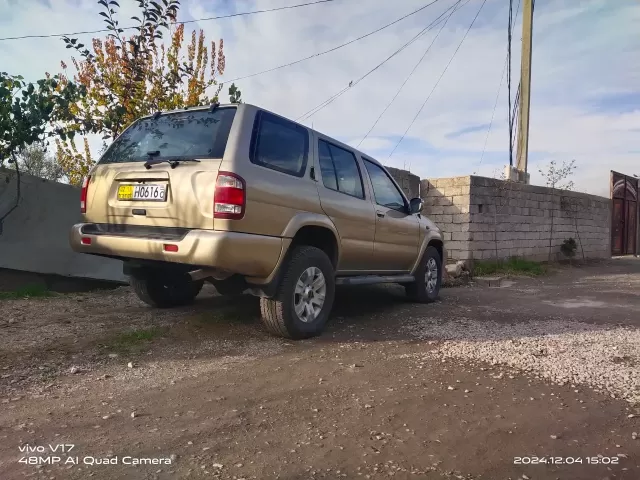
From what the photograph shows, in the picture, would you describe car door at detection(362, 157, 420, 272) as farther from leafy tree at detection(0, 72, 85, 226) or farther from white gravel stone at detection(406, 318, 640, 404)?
leafy tree at detection(0, 72, 85, 226)

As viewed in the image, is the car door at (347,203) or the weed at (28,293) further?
the weed at (28,293)

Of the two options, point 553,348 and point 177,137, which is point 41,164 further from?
point 553,348

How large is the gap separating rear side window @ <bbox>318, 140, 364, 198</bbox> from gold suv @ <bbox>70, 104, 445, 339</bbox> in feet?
0.05

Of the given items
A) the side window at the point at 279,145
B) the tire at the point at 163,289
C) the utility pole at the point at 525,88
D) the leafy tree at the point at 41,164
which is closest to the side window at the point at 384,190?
the side window at the point at 279,145

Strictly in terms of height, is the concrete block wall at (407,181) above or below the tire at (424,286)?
above

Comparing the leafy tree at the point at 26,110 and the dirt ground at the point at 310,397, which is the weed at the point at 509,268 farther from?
the leafy tree at the point at 26,110

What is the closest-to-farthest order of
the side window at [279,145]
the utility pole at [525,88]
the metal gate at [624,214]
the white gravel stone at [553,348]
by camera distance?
1. the white gravel stone at [553,348]
2. the side window at [279,145]
3. the utility pole at [525,88]
4. the metal gate at [624,214]

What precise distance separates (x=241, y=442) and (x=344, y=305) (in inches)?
145

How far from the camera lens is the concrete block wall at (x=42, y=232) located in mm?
6012

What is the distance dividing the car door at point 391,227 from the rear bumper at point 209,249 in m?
1.74

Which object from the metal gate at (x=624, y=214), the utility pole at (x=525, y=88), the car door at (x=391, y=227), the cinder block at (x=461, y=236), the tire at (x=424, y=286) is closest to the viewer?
the car door at (x=391, y=227)

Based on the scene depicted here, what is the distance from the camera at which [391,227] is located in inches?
216

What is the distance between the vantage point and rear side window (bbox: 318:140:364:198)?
15.0ft

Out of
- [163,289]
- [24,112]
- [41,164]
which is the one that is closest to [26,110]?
[24,112]
